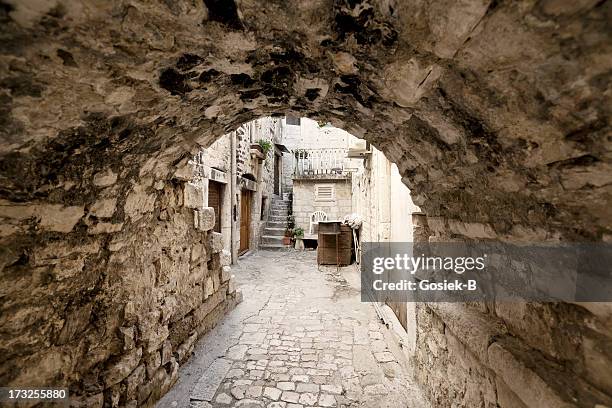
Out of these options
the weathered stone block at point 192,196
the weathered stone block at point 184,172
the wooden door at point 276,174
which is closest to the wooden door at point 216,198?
the weathered stone block at point 192,196

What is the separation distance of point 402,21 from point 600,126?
0.66 meters

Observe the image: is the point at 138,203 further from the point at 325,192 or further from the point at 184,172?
the point at 325,192

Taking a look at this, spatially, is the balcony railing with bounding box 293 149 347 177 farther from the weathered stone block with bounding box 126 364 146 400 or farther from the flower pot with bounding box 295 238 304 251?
the weathered stone block with bounding box 126 364 146 400

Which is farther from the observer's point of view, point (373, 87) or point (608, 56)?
point (373, 87)

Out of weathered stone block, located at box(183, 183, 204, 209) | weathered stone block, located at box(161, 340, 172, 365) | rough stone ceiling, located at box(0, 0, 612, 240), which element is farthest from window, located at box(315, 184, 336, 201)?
rough stone ceiling, located at box(0, 0, 612, 240)

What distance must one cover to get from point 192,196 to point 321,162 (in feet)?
33.9

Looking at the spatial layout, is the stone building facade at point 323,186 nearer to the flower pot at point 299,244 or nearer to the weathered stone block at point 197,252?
the flower pot at point 299,244

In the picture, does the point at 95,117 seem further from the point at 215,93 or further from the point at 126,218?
the point at 126,218

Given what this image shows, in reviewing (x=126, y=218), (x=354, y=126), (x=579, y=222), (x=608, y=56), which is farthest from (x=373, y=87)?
(x=126, y=218)

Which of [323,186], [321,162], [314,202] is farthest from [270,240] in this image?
[321,162]

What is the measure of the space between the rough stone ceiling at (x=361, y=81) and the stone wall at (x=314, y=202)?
10.3 metres

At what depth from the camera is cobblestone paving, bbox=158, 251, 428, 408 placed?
8.73ft

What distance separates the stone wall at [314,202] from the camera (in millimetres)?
11984

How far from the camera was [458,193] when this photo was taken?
5.79 feet
